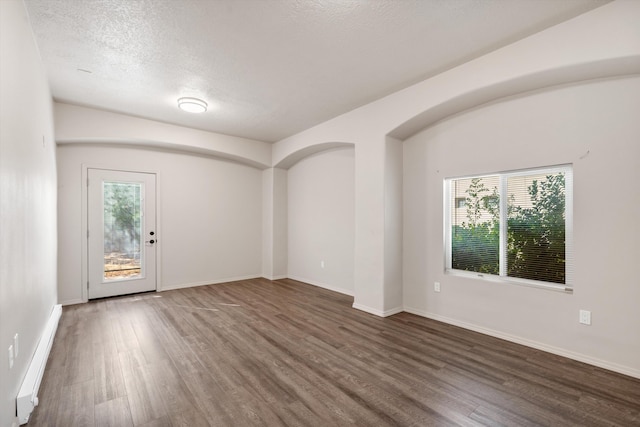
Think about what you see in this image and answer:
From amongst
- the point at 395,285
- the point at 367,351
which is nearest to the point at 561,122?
the point at 395,285

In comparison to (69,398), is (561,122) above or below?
above

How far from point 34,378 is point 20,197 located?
1.36 m

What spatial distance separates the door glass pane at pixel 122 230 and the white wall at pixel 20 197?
1.93m

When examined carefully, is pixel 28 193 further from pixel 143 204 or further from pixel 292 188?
pixel 292 188

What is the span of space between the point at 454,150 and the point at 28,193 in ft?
14.5

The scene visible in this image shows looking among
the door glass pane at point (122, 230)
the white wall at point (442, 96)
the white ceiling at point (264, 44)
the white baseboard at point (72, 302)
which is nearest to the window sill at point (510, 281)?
the white wall at point (442, 96)

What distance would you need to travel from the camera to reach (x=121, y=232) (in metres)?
5.07

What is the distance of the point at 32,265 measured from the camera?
2533 millimetres

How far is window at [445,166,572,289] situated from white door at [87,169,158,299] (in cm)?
505

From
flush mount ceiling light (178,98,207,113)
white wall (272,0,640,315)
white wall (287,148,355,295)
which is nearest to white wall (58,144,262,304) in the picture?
white wall (287,148,355,295)

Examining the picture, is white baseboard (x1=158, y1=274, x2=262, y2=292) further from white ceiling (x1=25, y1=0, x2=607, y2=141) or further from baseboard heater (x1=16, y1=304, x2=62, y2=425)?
white ceiling (x1=25, y1=0, x2=607, y2=141)

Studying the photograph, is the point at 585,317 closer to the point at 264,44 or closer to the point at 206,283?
the point at 264,44

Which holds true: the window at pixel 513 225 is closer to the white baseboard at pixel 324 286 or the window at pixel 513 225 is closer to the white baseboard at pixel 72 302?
the white baseboard at pixel 324 286

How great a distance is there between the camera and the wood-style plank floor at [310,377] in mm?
2023
